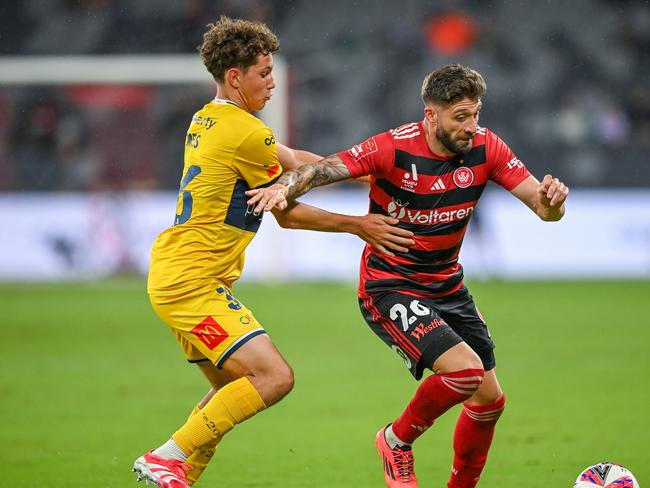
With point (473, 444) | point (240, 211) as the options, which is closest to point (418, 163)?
point (240, 211)

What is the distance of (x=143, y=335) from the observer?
1261cm

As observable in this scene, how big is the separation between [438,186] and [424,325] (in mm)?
719

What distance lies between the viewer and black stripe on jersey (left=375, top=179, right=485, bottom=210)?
18.4 feet

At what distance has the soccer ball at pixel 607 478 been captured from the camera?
5375mm

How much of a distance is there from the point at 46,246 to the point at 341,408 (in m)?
10.3

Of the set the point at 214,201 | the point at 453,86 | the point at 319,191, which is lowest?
the point at 319,191

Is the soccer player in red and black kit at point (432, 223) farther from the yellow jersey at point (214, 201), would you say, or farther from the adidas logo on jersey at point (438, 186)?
the yellow jersey at point (214, 201)

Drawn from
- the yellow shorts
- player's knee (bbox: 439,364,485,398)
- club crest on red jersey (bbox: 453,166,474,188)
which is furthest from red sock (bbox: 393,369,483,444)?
club crest on red jersey (bbox: 453,166,474,188)

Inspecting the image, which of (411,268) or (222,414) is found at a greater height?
(411,268)

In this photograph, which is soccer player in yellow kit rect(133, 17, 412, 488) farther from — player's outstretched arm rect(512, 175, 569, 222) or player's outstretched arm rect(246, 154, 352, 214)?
player's outstretched arm rect(512, 175, 569, 222)

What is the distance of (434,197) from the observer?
5590 mm

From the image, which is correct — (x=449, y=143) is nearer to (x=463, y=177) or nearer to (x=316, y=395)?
(x=463, y=177)

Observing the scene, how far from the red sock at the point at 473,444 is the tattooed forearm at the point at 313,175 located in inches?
54.7

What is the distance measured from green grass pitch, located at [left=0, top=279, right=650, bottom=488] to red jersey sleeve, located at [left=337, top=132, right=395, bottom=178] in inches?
69.2
